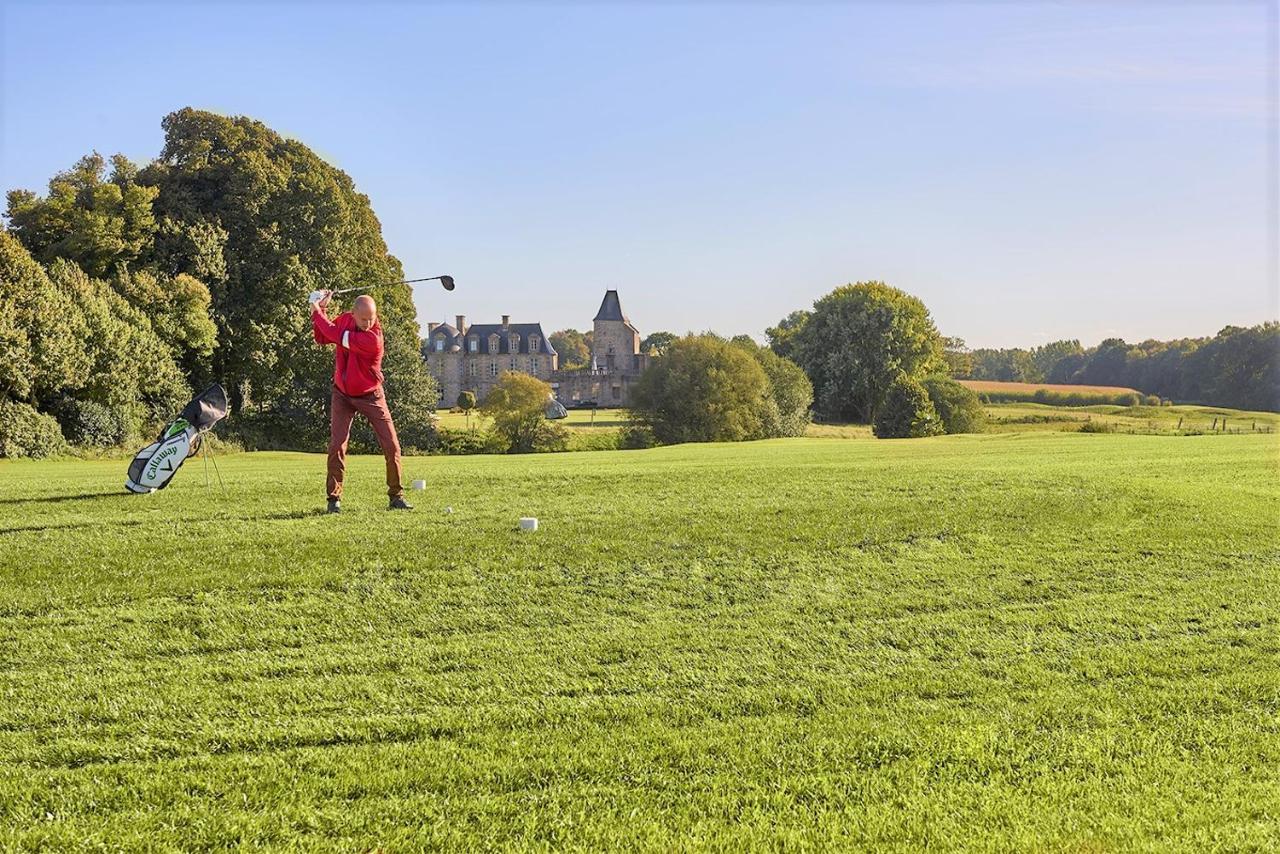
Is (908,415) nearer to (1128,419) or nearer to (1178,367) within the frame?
(1128,419)

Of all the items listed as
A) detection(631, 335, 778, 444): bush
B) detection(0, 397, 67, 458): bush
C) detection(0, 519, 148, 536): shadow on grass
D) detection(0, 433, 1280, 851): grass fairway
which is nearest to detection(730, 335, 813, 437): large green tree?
detection(631, 335, 778, 444): bush

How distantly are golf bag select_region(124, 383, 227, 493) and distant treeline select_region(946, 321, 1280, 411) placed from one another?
101m

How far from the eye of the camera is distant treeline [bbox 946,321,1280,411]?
98.4 meters

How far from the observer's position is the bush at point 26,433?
33.4 meters

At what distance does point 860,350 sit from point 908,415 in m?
19.1

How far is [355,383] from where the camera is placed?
11.9 m

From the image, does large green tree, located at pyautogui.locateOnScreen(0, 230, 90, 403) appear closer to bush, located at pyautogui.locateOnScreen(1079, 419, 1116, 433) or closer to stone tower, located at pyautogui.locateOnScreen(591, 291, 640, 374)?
bush, located at pyautogui.locateOnScreen(1079, 419, 1116, 433)

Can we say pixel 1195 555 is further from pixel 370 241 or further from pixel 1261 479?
pixel 370 241

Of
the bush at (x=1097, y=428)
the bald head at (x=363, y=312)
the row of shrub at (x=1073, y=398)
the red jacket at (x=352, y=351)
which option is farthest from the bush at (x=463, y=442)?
the row of shrub at (x=1073, y=398)

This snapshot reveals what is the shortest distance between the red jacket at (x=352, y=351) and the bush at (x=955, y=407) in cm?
6228

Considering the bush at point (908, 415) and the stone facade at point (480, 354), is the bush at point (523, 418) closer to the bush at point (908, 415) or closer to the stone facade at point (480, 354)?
the bush at point (908, 415)

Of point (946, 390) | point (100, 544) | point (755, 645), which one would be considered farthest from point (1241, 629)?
point (946, 390)

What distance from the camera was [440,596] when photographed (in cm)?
828

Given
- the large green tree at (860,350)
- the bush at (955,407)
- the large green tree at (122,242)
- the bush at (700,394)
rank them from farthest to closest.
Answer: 1. the large green tree at (860,350)
2. the bush at (955,407)
3. the bush at (700,394)
4. the large green tree at (122,242)
